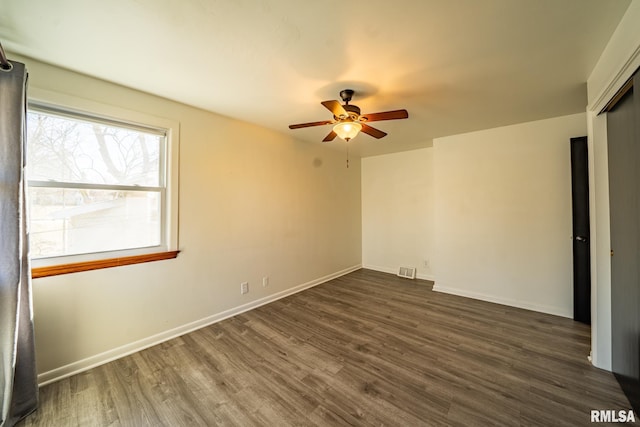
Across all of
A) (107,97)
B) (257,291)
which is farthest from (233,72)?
(257,291)

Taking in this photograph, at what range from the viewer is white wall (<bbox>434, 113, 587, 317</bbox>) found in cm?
291

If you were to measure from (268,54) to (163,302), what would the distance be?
252 cm

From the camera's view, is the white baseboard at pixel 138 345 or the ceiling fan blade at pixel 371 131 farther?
the ceiling fan blade at pixel 371 131

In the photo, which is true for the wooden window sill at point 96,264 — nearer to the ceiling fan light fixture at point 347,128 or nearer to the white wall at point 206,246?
the white wall at point 206,246

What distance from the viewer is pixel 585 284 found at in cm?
268

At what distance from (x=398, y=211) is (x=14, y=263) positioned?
4.83m

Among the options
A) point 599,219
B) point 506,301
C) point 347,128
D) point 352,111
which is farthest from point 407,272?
point 352,111

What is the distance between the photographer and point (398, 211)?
4.77 m

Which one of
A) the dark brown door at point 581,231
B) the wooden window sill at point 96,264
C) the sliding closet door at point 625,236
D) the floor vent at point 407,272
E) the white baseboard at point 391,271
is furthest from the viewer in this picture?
the floor vent at point 407,272

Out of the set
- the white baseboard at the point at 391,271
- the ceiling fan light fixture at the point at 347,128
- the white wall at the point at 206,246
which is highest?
the ceiling fan light fixture at the point at 347,128

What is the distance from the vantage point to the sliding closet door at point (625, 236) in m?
1.47

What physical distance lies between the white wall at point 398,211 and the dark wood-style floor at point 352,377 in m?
1.78

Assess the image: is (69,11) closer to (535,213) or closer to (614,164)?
(614,164)

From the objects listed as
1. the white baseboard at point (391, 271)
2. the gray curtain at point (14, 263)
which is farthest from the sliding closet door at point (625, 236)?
the gray curtain at point (14, 263)
